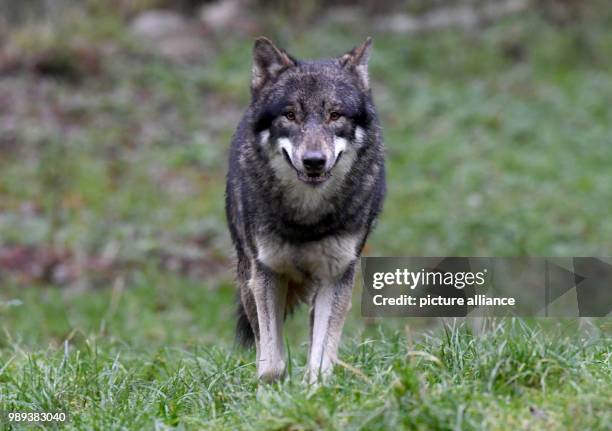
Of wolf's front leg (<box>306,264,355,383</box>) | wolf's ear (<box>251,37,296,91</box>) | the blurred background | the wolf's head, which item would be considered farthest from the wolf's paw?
the blurred background

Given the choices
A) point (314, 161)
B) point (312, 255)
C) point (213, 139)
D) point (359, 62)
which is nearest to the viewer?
point (314, 161)

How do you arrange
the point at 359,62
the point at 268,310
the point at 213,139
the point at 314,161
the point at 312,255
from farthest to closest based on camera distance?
the point at 213,139, the point at 359,62, the point at 268,310, the point at 312,255, the point at 314,161

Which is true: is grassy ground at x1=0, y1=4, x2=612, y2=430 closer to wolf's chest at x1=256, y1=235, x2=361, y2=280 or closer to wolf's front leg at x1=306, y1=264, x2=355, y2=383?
wolf's front leg at x1=306, y1=264, x2=355, y2=383

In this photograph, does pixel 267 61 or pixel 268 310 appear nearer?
pixel 268 310

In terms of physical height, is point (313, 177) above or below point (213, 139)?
below

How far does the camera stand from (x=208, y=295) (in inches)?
428

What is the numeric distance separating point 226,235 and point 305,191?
7.02 m

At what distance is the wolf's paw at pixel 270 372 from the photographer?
5.27 metres

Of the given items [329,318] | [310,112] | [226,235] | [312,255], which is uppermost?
[226,235]

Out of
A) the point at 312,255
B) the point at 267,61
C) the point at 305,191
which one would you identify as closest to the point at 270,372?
the point at 312,255

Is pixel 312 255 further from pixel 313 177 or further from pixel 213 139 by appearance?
pixel 213 139

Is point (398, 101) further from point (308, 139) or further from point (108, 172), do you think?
point (308, 139)

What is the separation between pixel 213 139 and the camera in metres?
15.3

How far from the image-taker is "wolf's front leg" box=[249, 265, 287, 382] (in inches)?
216
